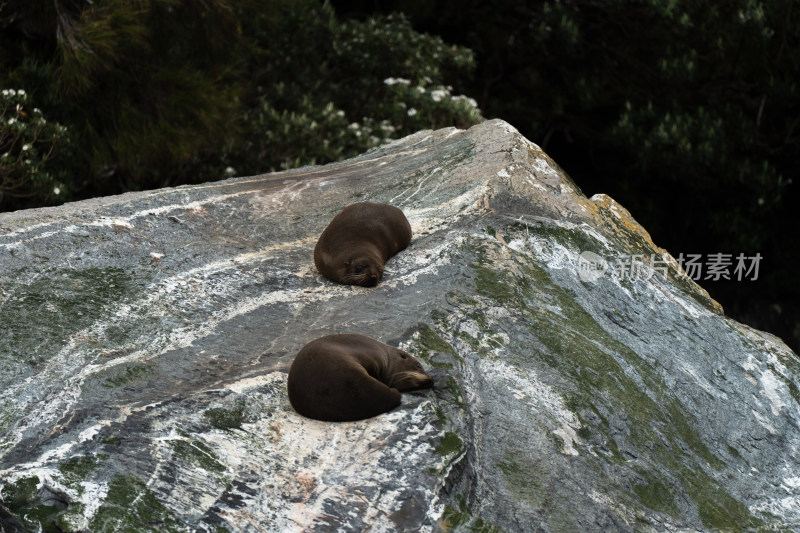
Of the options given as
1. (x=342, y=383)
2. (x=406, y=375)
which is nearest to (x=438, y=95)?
(x=406, y=375)

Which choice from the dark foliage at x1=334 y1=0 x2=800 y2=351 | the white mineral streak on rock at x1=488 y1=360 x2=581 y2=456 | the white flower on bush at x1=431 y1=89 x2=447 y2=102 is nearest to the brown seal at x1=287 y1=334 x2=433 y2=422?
the white mineral streak on rock at x1=488 y1=360 x2=581 y2=456

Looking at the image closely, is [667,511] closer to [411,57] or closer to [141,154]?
[141,154]

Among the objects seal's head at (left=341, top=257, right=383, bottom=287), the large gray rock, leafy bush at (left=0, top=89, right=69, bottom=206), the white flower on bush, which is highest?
seal's head at (left=341, top=257, right=383, bottom=287)

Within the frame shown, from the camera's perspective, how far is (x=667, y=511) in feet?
12.1

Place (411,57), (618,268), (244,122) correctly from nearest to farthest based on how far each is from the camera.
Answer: (618,268) < (244,122) < (411,57)

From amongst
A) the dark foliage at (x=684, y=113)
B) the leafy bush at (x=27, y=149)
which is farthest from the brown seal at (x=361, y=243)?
the dark foliage at (x=684, y=113)

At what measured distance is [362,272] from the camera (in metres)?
4.55

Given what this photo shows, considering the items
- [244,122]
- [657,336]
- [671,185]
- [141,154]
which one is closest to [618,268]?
[657,336]

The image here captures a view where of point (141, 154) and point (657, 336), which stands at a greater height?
point (657, 336)

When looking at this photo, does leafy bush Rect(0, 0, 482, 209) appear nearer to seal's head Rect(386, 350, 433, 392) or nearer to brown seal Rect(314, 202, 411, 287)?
brown seal Rect(314, 202, 411, 287)

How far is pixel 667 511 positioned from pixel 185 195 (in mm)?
3370

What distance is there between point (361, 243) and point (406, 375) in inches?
49.0

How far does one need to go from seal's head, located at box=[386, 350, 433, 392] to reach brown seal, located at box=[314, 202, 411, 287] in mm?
937

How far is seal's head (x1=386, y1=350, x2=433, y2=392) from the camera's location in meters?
3.58
